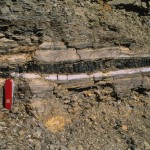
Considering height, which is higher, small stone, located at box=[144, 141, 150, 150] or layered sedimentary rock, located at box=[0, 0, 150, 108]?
layered sedimentary rock, located at box=[0, 0, 150, 108]

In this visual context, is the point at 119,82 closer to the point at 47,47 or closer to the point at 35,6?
the point at 47,47

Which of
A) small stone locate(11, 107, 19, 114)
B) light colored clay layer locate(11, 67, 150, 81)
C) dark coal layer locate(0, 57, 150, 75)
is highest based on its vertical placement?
dark coal layer locate(0, 57, 150, 75)

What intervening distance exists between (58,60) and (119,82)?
142 centimetres

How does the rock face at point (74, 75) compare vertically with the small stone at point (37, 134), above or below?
above

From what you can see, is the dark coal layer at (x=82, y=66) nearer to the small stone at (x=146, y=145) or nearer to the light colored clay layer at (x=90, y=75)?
the light colored clay layer at (x=90, y=75)

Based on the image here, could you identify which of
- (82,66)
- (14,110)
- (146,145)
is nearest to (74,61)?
(82,66)

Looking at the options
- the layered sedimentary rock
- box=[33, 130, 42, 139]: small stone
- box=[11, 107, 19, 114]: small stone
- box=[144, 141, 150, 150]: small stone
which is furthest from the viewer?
box=[144, 141, 150, 150]: small stone

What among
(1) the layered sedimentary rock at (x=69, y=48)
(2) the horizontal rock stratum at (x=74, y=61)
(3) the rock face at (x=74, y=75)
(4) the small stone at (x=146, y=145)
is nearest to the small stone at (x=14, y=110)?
(3) the rock face at (x=74, y=75)

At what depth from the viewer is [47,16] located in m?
6.83

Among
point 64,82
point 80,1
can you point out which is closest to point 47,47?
point 64,82

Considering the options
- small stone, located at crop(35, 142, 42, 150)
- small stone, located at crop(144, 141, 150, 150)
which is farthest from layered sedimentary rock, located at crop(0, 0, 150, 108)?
small stone, located at crop(144, 141, 150, 150)

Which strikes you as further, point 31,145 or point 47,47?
point 47,47

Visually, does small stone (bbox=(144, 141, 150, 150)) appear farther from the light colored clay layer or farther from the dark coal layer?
the dark coal layer

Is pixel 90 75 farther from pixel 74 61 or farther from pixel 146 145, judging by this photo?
pixel 146 145
